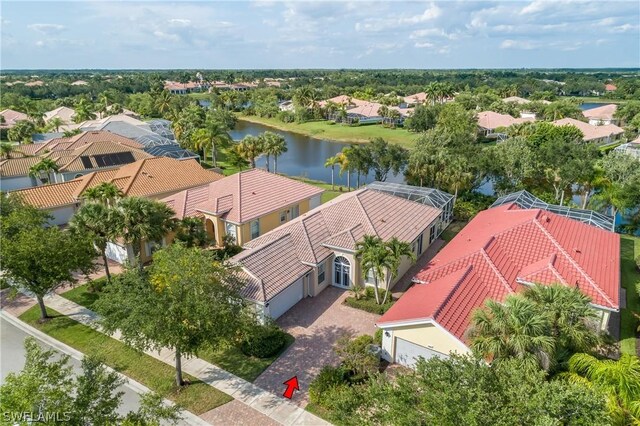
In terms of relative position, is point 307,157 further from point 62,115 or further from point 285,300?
point 62,115

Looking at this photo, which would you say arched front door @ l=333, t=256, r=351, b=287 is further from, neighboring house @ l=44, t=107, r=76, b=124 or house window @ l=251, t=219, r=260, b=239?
neighboring house @ l=44, t=107, r=76, b=124

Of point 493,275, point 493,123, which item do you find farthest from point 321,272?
point 493,123

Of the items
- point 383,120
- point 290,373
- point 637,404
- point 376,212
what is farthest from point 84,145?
point 383,120

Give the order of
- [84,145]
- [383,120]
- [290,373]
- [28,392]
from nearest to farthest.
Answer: [28,392]
[290,373]
[84,145]
[383,120]

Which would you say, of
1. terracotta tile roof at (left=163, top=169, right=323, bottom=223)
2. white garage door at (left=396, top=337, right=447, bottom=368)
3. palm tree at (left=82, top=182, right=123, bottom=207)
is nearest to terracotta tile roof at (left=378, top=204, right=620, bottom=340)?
white garage door at (left=396, top=337, right=447, bottom=368)

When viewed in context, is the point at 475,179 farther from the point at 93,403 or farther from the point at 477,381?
the point at 93,403

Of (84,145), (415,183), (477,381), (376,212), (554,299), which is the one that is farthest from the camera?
(84,145)

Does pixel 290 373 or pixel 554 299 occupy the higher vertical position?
pixel 554 299
